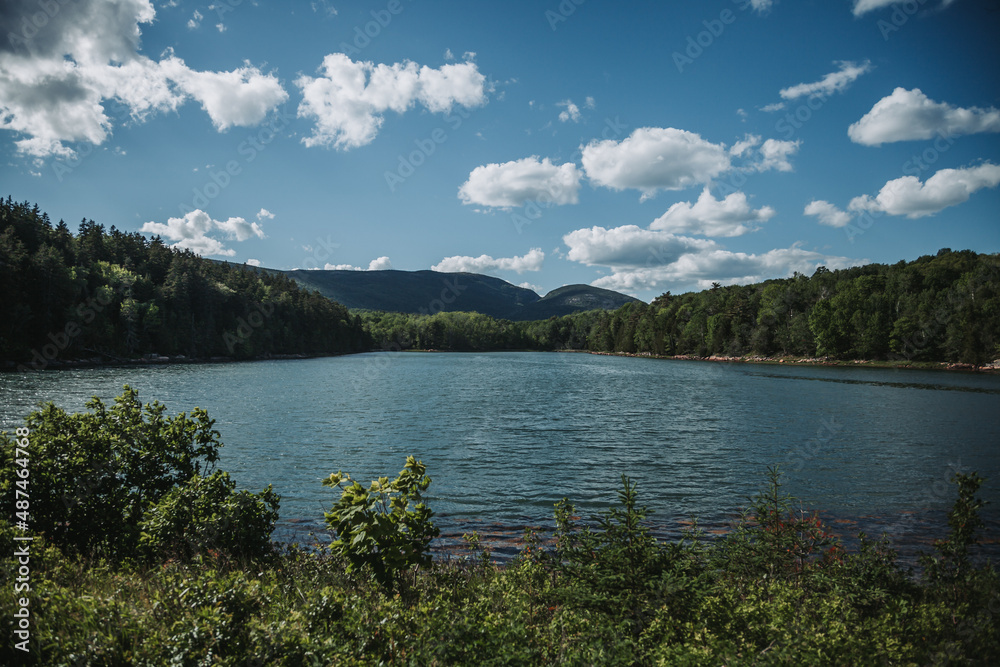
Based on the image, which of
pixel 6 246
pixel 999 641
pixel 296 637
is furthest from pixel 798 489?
pixel 6 246

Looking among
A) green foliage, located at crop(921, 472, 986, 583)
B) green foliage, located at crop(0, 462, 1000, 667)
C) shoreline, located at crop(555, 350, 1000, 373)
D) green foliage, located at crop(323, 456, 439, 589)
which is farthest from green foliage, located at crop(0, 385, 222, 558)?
shoreline, located at crop(555, 350, 1000, 373)

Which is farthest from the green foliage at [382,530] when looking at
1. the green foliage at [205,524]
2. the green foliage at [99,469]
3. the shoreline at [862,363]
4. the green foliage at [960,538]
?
the shoreline at [862,363]

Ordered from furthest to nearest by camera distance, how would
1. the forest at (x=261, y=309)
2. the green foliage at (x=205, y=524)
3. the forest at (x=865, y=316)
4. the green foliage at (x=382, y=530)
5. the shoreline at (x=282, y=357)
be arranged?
the forest at (x=865, y=316), the forest at (x=261, y=309), the shoreline at (x=282, y=357), the green foliage at (x=205, y=524), the green foliage at (x=382, y=530)

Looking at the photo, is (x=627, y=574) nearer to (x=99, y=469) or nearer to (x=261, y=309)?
(x=99, y=469)

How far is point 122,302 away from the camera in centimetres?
10238

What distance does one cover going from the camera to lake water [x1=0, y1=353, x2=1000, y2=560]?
18.0 m

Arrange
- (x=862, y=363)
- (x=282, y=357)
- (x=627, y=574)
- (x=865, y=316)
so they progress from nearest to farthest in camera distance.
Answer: (x=627, y=574) → (x=862, y=363) → (x=865, y=316) → (x=282, y=357)

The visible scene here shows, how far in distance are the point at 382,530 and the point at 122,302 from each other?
12267 cm

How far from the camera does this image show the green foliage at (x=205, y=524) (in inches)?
335

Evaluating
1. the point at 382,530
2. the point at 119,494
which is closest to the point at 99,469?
the point at 119,494

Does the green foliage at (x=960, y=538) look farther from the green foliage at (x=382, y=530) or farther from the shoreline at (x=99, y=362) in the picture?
the shoreline at (x=99, y=362)

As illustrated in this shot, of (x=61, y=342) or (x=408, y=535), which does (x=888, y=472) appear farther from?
(x=61, y=342)

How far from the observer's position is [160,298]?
11512cm

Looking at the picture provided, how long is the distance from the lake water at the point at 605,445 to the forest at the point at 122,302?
37746 mm
